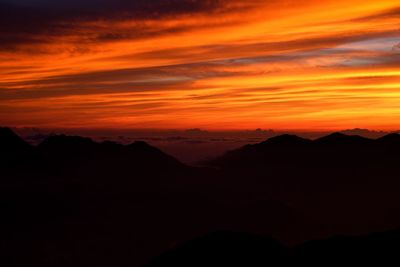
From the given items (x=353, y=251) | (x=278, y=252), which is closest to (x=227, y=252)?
(x=278, y=252)

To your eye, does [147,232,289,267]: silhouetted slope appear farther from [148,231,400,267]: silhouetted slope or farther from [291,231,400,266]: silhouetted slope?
[291,231,400,266]: silhouetted slope

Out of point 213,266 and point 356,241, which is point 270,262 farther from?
point 356,241

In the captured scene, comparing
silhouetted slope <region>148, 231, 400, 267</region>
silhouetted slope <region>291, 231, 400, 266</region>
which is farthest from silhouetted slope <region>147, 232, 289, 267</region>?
silhouetted slope <region>291, 231, 400, 266</region>

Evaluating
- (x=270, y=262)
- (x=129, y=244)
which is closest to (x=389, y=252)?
(x=270, y=262)

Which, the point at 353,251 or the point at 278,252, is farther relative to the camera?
the point at 278,252

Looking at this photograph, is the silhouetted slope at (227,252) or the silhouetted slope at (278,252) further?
the silhouetted slope at (227,252)

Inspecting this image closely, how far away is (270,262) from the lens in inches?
2781

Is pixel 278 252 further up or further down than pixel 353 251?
further down

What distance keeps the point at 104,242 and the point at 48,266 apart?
3209cm

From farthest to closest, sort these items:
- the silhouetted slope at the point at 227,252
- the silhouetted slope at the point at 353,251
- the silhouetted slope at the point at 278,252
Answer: the silhouetted slope at the point at 227,252 → the silhouetted slope at the point at 278,252 → the silhouetted slope at the point at 353,251

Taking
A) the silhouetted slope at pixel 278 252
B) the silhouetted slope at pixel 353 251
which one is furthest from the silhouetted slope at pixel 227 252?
the silhouetted slope at pixel 353 251

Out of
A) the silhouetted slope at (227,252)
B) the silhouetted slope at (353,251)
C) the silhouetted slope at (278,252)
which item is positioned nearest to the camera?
the silhouetted slope at (353,251)

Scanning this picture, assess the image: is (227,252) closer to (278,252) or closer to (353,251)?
(278,252)

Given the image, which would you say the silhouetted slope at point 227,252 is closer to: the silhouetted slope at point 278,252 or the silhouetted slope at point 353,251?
the silhouetted slope at point 278,252
